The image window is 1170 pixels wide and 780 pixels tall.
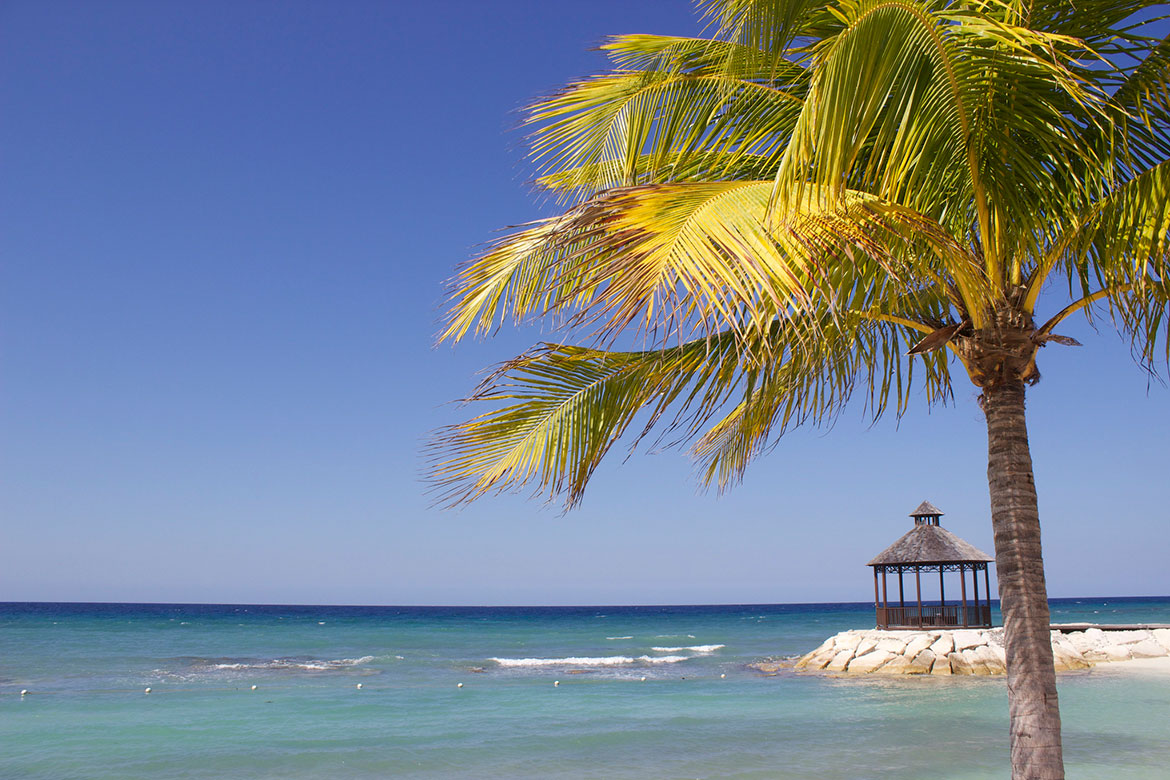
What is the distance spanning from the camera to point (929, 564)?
67.8 ft

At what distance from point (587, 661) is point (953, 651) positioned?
46.5 feet

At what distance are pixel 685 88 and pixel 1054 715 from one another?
10.8ft

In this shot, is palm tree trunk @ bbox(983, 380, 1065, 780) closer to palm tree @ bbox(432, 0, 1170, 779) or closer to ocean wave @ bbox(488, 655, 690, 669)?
palm tree @ bbox(432, 0, 1170, 779)

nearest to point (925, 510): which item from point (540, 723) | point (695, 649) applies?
point (540, 723)

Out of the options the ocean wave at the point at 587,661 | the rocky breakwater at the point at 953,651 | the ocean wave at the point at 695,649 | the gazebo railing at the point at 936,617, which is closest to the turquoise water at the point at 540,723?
the ocean wave at the point at 587,661

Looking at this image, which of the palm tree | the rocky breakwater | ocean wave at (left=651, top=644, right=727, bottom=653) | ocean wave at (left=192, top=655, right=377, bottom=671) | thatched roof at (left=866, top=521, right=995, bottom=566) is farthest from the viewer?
ocean wave at (left=651, top=644, right=727, bottom=653)

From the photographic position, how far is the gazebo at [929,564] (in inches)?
808

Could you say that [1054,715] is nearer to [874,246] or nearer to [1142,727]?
[874,246]

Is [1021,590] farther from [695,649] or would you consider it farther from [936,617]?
[695,649]

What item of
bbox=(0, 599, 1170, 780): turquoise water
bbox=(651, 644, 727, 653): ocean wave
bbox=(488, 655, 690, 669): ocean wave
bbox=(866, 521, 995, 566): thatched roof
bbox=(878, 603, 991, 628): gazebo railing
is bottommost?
bbox=(651, 644, 727, 653): ocean wave

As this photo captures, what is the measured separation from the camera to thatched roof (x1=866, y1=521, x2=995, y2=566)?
20438 millimetres

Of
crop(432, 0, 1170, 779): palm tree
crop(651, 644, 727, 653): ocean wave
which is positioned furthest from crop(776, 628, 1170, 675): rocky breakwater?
crop(432, 0, 1170, 779): palm tree

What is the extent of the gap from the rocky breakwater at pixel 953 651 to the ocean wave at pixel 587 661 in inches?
305

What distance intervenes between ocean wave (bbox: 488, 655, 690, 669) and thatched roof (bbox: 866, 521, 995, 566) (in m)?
10.5
